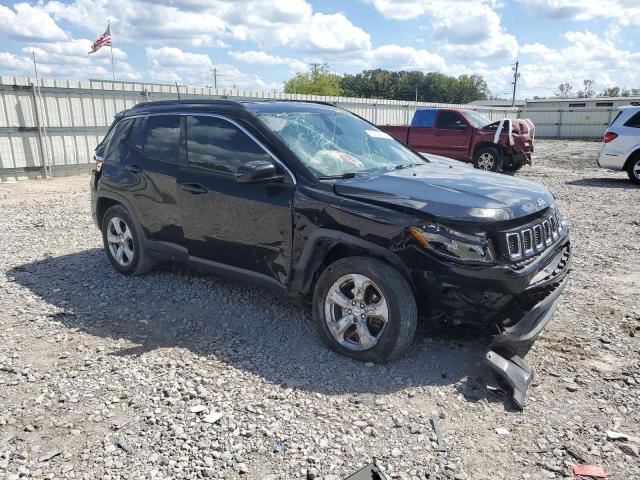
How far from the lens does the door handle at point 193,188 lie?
447cm

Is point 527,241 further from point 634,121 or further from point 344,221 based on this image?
point 634,121

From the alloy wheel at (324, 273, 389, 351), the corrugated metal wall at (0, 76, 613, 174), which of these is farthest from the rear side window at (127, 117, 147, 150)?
the corrugated metal wall at (0, 76, 613, 174)

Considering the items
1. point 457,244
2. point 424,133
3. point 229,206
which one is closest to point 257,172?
point 229,206

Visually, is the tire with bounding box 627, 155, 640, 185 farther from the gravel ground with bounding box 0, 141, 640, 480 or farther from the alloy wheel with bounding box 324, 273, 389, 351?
the alloy wheel with bounding box 324, 273, 389, 351

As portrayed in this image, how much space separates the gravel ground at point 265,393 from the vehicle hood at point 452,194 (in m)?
1.09

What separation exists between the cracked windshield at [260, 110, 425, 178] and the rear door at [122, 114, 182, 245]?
1.13 m

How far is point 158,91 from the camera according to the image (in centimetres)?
1602

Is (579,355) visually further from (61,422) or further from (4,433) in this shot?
(4,433)

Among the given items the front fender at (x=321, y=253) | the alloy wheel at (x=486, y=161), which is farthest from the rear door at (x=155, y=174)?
the alloy wheel at (x=486, y=161)

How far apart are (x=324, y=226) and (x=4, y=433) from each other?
2305mm

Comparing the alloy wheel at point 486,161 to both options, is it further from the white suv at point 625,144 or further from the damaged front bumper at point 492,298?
the damaged front bumper at point 492,298

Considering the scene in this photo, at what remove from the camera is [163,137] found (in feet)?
16.3

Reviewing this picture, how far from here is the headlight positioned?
10.7 feet

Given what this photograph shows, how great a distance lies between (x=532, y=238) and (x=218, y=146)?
8.56ft
